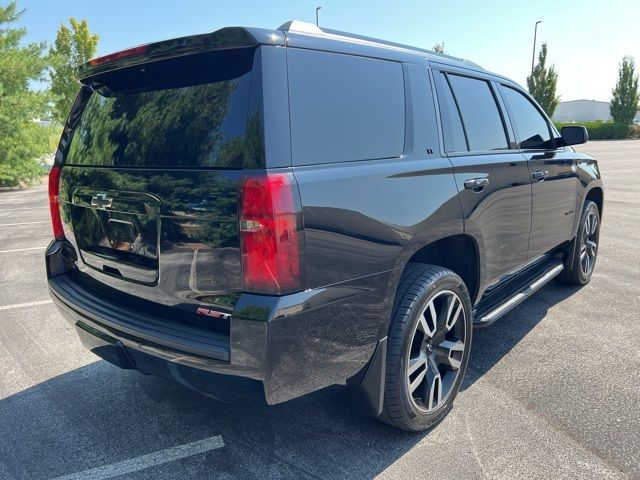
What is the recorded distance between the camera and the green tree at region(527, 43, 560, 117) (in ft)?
Result: 125

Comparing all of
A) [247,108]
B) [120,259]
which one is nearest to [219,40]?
[247,108]

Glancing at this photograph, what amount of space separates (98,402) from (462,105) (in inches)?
114

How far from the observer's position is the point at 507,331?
397 centimetres

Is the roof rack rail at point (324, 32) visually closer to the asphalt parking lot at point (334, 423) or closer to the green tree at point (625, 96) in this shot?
the asphalt parking lot at point (334, 423)

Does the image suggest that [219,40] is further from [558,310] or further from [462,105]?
[558,310]

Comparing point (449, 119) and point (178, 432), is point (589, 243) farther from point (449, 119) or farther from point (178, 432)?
point (178, 432)

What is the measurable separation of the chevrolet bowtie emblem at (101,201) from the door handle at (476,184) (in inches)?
75.2

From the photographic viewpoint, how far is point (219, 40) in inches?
78.5

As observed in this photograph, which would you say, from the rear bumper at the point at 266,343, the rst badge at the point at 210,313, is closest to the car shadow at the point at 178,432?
the rear bumper at the point at 266,343

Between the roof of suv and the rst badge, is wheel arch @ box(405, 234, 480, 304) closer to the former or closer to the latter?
the roof of suv

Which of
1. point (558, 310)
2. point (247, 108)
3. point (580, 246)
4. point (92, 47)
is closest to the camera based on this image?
point (247, 108)

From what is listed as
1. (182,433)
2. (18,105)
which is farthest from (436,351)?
(18,105)

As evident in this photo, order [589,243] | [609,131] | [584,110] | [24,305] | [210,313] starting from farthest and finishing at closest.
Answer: [584,110] < [609,131] < [589,243] < [24,305] < [210,313]

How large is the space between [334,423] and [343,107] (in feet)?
5.57
